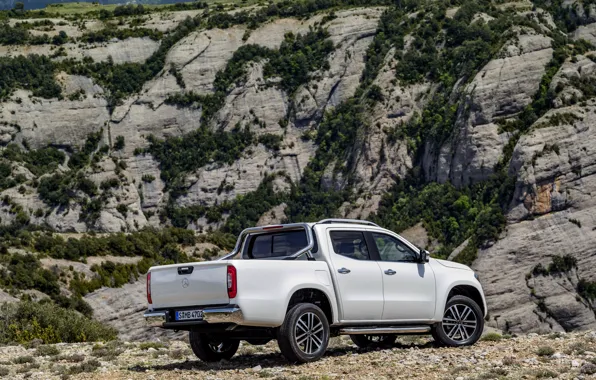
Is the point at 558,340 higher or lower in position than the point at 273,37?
lower

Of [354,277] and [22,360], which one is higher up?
[354,277]

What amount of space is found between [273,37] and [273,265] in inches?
4192

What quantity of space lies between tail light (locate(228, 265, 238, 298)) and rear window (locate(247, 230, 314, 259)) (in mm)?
2102

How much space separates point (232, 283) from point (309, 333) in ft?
5.75

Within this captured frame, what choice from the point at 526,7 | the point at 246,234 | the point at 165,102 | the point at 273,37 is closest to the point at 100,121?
the point at 165,102

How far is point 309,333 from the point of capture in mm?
16125

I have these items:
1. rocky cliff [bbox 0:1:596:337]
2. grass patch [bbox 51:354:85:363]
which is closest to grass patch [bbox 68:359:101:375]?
grass patch [bbox 51:354:85:363]

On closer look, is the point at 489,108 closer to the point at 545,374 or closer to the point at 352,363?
the point at 352,363

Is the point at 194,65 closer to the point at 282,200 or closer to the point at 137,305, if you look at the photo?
the point at 282,200

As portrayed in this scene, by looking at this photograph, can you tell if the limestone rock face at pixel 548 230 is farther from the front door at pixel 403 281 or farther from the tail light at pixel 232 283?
the tail light at pixel 232 283

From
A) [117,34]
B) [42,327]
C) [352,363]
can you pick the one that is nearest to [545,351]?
[352,363]

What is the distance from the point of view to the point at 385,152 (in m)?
104

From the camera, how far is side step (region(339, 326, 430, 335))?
1684 centimetres

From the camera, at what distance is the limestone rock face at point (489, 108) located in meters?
92.4
